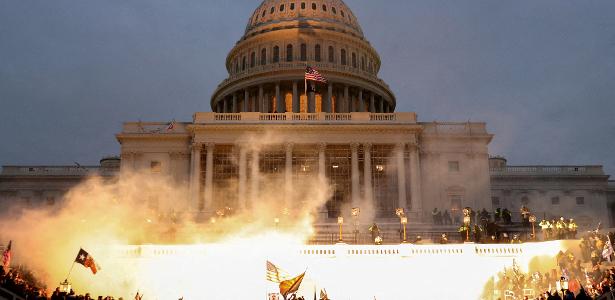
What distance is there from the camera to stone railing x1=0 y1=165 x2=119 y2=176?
242ft

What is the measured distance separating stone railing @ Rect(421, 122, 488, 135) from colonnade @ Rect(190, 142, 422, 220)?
→ 332 centimetres

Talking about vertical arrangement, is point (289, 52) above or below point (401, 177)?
above

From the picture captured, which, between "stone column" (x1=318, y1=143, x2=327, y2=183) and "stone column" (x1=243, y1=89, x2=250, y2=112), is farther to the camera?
"stone column" (x1=243, y1=89, x2=250, y2=112)

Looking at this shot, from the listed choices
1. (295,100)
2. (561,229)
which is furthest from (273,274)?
(295,100)

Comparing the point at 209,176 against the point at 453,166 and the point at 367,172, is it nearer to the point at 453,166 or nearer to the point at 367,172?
the point at 367,172

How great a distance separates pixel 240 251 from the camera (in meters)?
34.3

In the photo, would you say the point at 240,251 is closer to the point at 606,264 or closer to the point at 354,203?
the point at 606,264

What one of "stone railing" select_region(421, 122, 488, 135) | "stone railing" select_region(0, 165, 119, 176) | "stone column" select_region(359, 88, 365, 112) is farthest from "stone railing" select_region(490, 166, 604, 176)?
"stone railing" select_region(0, 165, 119, 176)

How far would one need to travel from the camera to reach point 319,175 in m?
57.4

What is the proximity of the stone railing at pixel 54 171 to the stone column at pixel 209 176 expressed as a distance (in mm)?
19902

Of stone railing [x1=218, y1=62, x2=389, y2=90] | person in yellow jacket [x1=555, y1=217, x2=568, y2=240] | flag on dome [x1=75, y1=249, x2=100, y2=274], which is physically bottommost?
flag on dome [x1=75, y1=249, x2=100, y2=274]

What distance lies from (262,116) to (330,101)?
17.7 metres

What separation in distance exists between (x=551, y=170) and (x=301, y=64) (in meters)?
29.3

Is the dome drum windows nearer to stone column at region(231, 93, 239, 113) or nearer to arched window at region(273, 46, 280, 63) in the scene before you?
arched window at region(273, 46, 280, 63)
